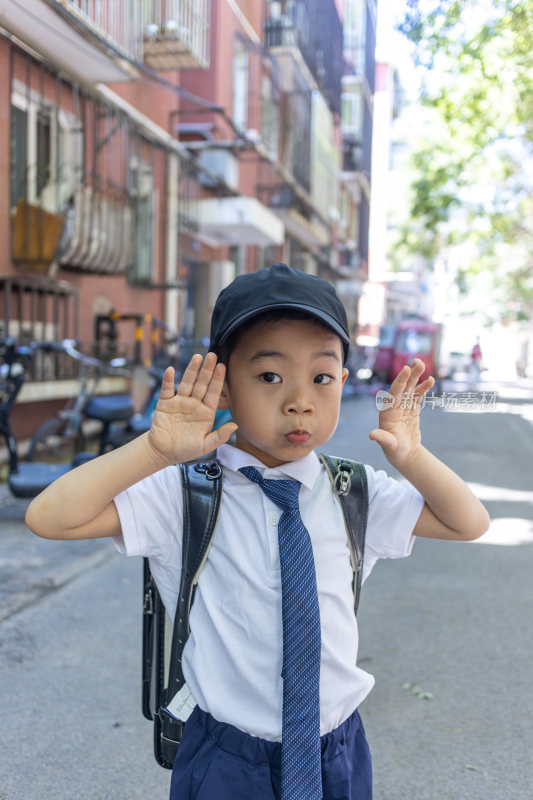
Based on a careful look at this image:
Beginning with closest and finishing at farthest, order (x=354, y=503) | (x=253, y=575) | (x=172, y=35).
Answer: (x=253, y=575)
(x=354, y=503)
(x=172, y=35)

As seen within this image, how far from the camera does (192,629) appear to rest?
1556 mm

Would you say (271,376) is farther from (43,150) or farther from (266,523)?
(43,150)

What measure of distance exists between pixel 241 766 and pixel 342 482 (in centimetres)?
57

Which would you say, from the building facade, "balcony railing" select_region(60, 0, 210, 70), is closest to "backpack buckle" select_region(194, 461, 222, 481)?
the building facade

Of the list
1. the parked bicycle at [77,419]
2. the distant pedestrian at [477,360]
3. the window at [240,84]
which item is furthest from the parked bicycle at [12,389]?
the window at [240,84]

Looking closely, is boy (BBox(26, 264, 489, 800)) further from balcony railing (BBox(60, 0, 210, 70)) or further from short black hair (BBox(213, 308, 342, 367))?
balcony railing (BBox(60, 0, 210, 70))

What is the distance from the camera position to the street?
8.26ft

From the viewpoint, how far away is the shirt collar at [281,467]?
155 cm

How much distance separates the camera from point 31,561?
466cm

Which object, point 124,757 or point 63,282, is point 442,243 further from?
point 124,757

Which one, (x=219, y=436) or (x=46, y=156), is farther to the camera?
(x=46, y=156)

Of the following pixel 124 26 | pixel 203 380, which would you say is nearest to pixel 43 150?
pixel 124 26

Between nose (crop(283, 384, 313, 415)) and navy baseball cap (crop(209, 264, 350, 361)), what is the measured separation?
0.14m

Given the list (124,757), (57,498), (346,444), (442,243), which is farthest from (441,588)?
(442,243)
